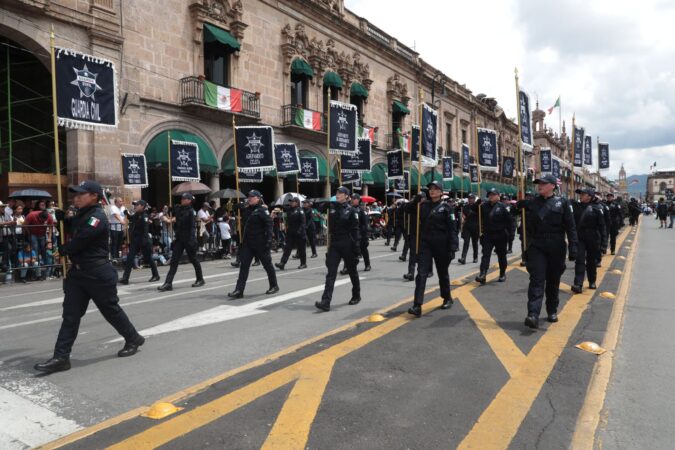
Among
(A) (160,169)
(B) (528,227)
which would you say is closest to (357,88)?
(A) (160,169)

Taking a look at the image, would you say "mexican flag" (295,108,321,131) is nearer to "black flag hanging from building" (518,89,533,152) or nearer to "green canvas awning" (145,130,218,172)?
"green canvas awning" (145,130,218,172)

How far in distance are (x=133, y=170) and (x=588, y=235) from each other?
12653 millimetres

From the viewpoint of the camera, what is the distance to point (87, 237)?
14.5 ft

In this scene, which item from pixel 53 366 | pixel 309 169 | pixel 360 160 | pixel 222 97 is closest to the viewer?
pixel 53 366

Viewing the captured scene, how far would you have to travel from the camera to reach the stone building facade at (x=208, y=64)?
50.4ft

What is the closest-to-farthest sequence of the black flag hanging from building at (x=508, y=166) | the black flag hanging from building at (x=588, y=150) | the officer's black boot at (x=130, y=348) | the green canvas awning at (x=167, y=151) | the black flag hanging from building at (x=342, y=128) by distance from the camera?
the officer's black boot at (x=130, y=348) < the black flag hanging from building at (x=342, y=128) < the green canvas awning at (x=167, y=151) < the black flag hanging from building at (x=588, y=150) < the black flag hanging from building at (x=508, y=166)

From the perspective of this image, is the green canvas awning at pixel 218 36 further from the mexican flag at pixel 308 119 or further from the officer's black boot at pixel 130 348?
the officer's black boot at pixel 130 348

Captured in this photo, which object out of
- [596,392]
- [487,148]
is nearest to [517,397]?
[596,392]

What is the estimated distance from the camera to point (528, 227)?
5957 mm

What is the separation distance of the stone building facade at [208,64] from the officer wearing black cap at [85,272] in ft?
26.9

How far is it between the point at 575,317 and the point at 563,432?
3.49 m

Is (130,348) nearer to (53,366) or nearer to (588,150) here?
(53,366)

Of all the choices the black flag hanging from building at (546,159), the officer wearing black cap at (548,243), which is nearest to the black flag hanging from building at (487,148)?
the officer wearing black cap at (548,243)

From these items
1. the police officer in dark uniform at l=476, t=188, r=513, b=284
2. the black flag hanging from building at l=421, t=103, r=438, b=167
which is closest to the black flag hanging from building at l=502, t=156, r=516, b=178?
the black flag hanging from building at l=421, t=103, r=438, b=167
